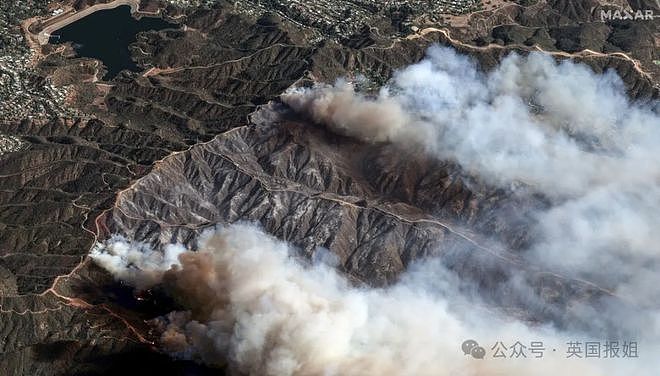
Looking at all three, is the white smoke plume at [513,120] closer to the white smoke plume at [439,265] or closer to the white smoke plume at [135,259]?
the white smoke plume at [439,265]

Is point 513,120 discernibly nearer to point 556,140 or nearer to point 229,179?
point 556,140

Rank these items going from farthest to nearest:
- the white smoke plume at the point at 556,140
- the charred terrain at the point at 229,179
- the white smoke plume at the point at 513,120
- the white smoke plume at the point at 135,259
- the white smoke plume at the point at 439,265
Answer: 1. the white smoke plume at the point at 513,120
2. the white smoke plume at the point at 556,140
3. the white smoke plume at the point at 135,259
4. the charred terrain at the point at 229,179
5. the white smoke plume at the point at 439,265

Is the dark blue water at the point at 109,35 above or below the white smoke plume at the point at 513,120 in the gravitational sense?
below

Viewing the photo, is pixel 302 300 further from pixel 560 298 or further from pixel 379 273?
pixel 560 298

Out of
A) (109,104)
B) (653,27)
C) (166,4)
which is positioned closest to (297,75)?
(109,104)

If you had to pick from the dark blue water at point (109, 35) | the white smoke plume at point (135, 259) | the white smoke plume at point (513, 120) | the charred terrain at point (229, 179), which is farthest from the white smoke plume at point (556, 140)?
the dark blue water at point (109, 35)

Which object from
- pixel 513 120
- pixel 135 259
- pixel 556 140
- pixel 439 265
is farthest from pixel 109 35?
pixel 556 140
